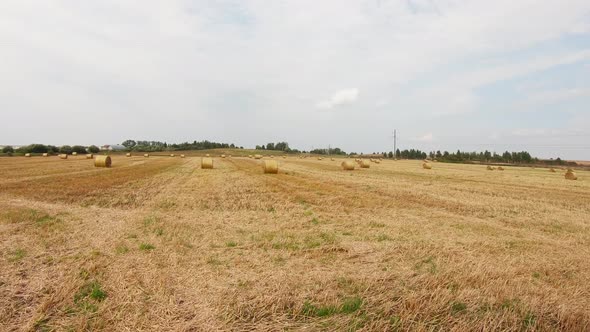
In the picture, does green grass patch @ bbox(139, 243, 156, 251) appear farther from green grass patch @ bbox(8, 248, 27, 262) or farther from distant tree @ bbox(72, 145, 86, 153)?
distant tree @ bbox(72, 145, 86, 153)

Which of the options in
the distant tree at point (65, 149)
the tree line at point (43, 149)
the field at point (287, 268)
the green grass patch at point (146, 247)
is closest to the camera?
the field at point (287, 268)

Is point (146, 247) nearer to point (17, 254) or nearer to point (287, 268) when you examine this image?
point (17, 254)

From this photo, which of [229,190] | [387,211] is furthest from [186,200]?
[387,211]

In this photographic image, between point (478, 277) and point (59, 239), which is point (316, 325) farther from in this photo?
point (59, 239)

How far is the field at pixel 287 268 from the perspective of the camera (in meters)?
4.04

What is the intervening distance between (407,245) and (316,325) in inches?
163

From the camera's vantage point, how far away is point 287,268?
230 inches

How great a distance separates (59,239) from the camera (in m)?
7.41

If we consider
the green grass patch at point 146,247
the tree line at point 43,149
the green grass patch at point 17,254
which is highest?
the tree line at point 43,149

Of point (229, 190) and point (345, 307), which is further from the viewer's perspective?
point (229, 190)

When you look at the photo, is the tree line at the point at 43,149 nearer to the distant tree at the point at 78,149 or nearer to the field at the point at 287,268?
the distant tree at the point at 78,149

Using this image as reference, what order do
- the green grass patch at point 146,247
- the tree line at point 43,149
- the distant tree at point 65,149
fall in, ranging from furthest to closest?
1. the distant tree at point 65,149
2. the tree line at point 43,149
3. the green grass patch at point 146,247

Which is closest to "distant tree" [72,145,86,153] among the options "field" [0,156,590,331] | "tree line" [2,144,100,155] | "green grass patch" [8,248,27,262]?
"tree line" [2,144,100,155]

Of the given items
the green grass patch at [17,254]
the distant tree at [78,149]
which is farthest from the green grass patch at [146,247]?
the distant tree at [78,149]
